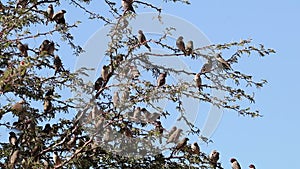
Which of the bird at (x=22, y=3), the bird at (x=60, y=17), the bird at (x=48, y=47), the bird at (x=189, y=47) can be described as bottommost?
the bird at (x=189, y=47)

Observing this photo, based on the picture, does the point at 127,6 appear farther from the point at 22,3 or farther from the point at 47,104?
the point at 47,104

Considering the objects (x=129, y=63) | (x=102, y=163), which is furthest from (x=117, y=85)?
(x=102, y=163)

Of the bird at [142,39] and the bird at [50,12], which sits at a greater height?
the bird at [50,12]

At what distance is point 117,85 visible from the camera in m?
4.01

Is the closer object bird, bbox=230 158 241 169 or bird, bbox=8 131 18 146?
bird, bbox=8 131 18 146

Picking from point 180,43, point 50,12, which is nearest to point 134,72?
point 180,43

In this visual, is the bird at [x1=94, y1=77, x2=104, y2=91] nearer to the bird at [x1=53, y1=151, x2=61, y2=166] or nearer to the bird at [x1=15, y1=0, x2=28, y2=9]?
the bird at [x1=53, y1=151, x2=61, y2=166]

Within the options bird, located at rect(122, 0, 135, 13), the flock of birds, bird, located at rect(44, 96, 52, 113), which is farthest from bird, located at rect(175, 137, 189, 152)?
bird, located at rect(122, 0, 135, 13)

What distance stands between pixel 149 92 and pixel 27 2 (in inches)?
42.0

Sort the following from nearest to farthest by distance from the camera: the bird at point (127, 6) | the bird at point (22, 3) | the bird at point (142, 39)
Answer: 1. the bird at point (142, 39)
2. the bird at point (22, 3)
3. the bird at point (127, 6)

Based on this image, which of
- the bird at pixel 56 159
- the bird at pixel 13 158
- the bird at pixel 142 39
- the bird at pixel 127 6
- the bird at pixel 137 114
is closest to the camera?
the bird at pixel 13 158

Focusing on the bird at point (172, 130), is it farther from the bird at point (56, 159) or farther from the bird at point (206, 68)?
the bird at point (56, 159)

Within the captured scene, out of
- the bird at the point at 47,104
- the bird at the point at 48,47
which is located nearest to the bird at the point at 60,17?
the bird at the point at 48,47

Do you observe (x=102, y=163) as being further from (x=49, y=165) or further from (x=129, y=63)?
(x=129, y=63)
